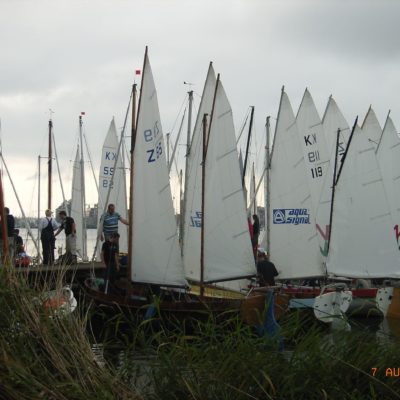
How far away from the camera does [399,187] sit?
31781mm

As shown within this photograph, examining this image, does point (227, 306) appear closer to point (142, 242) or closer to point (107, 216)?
point (142, 242)

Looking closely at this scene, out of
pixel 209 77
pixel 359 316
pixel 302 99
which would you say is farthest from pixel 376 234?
pixel 302 99

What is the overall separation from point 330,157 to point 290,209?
10158 mm

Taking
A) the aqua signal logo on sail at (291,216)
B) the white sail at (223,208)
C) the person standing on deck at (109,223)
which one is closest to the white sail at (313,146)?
the aqua signal logo on sail at (291,216)

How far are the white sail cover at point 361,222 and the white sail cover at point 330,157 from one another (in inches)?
95.2

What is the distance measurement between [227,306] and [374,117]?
22.6 meters

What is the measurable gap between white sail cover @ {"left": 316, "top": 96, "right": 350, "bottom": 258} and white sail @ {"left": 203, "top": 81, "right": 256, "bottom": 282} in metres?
5.94

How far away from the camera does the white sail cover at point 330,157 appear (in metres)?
28.8

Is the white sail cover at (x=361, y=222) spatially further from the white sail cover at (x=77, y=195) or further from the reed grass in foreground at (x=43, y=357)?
the white sail cover at (x=77, y=195)

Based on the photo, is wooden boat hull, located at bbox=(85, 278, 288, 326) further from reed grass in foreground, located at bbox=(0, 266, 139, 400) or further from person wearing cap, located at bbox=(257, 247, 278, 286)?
reed grass in foreground, located at bbox=(0, 266, 139, 400)

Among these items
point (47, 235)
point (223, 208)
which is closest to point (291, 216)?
point (223, 208)

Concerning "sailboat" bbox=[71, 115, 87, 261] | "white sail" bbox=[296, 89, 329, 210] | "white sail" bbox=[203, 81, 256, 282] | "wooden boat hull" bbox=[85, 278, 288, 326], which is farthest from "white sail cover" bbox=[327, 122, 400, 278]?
"sailboat" bbox=[71, 115, 87, 261]

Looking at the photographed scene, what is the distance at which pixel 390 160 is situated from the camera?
108ft

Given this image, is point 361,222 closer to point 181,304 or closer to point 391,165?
point 181,304
